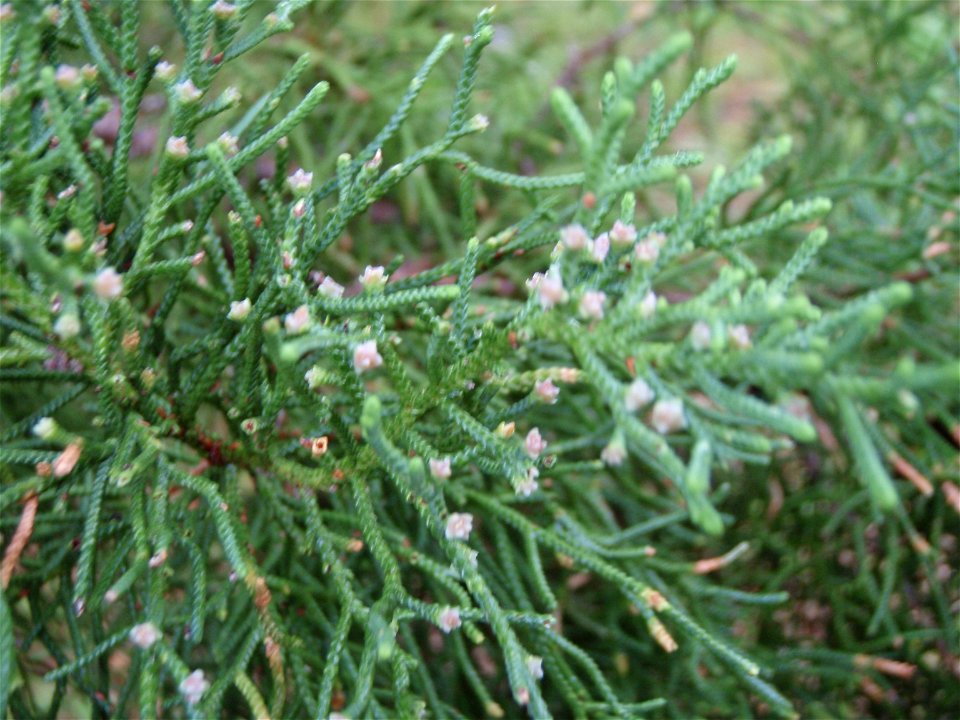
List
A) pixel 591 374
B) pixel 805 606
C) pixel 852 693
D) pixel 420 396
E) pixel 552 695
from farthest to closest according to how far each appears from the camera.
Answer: pixel 805 606, pixel 852 693, pixel 552 695, pixel 420 396, pixel 591 374

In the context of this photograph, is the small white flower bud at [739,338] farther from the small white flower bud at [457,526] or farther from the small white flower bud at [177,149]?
the small white flower bud at [177,149]

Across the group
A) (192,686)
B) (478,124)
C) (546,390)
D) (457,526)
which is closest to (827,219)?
(478,124)

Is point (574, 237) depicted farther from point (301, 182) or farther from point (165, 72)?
point (165, 72)

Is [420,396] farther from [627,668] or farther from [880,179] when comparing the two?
[880,179]

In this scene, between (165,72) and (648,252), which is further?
(165,72)

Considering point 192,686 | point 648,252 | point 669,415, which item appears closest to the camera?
point 669,415

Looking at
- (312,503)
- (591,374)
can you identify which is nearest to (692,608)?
(312,503)

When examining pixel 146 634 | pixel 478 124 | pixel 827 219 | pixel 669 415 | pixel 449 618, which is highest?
pixel 478 124

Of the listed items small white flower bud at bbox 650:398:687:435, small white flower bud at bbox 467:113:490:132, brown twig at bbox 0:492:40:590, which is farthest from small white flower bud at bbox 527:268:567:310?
brown twig at bbox 0:492:40:590

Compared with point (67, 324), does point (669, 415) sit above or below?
below
